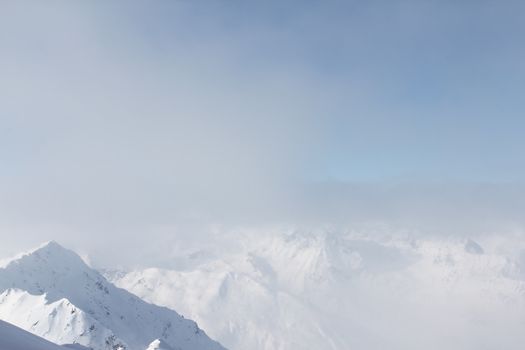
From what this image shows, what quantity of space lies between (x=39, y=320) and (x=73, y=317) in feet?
43.2

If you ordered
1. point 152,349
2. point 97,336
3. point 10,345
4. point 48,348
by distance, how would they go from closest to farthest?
1. point 10,345
2. point 48,348
3. point 152,349
4. point 97,336

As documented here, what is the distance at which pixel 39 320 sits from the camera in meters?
200

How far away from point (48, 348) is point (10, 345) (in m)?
3.27

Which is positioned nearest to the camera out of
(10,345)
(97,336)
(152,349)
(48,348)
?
(10,345)

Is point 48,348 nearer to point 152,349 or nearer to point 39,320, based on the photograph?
point 152,349

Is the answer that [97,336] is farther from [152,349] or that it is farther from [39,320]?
[152,349]

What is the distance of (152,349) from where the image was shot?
157 metres

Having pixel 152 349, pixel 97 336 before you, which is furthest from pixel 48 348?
pixel 97 336

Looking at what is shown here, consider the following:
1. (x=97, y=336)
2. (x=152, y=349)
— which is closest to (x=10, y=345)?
(x=152, y=349)

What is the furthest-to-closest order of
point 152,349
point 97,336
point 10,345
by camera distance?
point 97,336 → point 152,349 → point 10,345

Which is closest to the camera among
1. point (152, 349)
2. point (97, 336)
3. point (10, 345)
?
point (10, 345)

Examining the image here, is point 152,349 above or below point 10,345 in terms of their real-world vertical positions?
below

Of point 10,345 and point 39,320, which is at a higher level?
point 10,345

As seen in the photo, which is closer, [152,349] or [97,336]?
[152,349]
